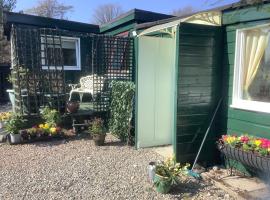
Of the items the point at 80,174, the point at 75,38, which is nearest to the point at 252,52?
the point at 80,174

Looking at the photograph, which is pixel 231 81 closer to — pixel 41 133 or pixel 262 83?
pixel 262 83

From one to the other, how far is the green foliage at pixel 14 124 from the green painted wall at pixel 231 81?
383 centimetres

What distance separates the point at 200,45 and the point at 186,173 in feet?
5.83

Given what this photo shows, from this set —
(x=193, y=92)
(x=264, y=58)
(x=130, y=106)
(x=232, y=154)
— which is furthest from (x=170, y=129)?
(x=264, y=58)

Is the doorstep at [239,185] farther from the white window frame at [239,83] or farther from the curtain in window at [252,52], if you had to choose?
the curtain in window at [252,52]

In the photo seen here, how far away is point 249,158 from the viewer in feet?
11.3

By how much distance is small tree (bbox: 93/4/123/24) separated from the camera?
24562 mm

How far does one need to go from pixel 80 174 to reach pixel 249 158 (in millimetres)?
2217

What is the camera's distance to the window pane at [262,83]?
380 centimetres

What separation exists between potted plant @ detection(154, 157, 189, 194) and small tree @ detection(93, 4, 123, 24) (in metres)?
22.3

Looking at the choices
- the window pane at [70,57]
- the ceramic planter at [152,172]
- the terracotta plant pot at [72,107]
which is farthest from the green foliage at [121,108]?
the window pane at [70,57]

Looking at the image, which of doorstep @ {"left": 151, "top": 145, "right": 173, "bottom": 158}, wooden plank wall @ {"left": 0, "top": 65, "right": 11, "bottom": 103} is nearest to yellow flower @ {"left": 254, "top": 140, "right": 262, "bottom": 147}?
doorstep @ {"left": 151, "top": 145, "right": 173, "bottom": 158}

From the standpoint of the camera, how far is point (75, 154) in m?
4.89

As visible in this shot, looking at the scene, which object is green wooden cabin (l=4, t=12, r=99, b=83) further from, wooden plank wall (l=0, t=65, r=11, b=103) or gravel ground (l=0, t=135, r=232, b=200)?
gravel ground (l=0, t=135, r=232, b=200)
